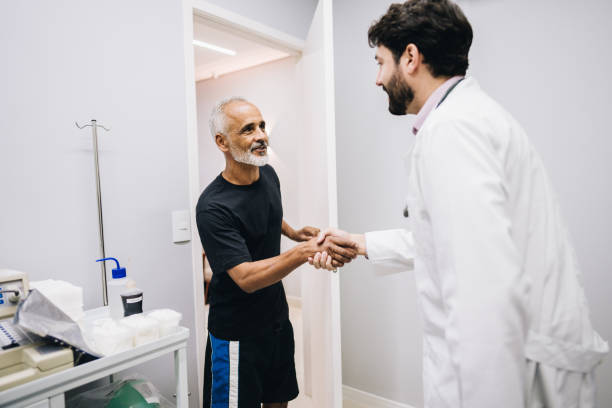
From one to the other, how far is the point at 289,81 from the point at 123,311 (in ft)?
12.0

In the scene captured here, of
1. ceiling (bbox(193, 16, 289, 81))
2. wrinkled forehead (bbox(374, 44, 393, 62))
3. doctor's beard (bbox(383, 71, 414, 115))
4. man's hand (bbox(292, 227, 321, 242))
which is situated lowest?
man's hand (bbox(292, 227, 321, 242))

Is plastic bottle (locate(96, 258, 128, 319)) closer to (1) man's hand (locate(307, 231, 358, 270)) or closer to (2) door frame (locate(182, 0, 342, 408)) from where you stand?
(2) door frame (locate(182, 0, 342, 408))

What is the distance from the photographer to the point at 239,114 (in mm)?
1583

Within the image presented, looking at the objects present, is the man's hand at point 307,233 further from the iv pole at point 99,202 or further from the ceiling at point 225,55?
the ceiling at point 225,55

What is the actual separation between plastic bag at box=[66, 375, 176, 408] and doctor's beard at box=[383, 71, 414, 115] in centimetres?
120

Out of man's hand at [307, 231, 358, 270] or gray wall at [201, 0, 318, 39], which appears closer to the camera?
man's hand at [307, 231, 358, 270]

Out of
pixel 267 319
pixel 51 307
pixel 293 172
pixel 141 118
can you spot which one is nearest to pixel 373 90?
pixel 141 118

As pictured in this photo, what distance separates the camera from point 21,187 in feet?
4.02

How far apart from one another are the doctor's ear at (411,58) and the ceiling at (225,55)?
9.76ft

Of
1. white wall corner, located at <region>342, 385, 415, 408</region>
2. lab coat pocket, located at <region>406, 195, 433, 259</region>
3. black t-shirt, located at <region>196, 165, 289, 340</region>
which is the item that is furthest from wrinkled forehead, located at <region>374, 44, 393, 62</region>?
white wall corner, located at <region>342, 385, 415, 408</region>

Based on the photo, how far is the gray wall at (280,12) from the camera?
6.18 ft

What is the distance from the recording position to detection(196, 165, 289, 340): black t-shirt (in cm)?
140

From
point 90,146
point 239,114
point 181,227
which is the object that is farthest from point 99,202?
point 239,114

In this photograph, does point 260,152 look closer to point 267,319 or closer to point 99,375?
point 267,319
